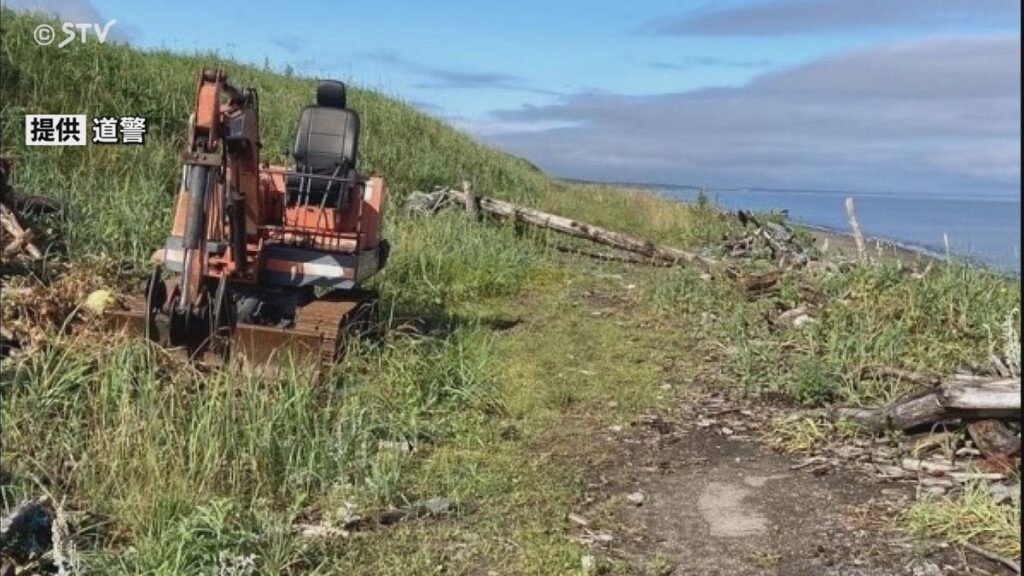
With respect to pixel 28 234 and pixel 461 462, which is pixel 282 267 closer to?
pixel 28 234

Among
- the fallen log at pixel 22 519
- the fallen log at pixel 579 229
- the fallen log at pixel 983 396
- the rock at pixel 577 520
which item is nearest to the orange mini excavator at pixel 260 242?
the fallen log at pixel 22 519

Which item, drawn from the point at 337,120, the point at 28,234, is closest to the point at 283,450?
Answer: the point at 28,234

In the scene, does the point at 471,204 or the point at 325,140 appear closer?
the point at 325,140

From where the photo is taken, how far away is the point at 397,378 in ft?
21.2

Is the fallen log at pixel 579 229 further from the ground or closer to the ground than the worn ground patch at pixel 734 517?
further from the ground

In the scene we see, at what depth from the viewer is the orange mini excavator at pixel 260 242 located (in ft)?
19.5

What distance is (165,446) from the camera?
4.52m

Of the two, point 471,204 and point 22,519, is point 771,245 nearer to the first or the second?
point 471,204

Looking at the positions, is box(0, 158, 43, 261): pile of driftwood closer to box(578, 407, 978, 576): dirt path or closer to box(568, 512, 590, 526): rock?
box(578, 407, 978, 576): dirt path

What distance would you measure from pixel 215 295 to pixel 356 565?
279 cm

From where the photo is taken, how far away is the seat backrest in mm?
8086

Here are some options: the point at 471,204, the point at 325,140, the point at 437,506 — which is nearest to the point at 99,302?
the point at 325,140

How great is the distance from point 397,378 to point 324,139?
8.39ft

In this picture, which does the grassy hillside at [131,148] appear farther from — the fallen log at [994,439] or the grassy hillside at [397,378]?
the fallen log at [994,439]
